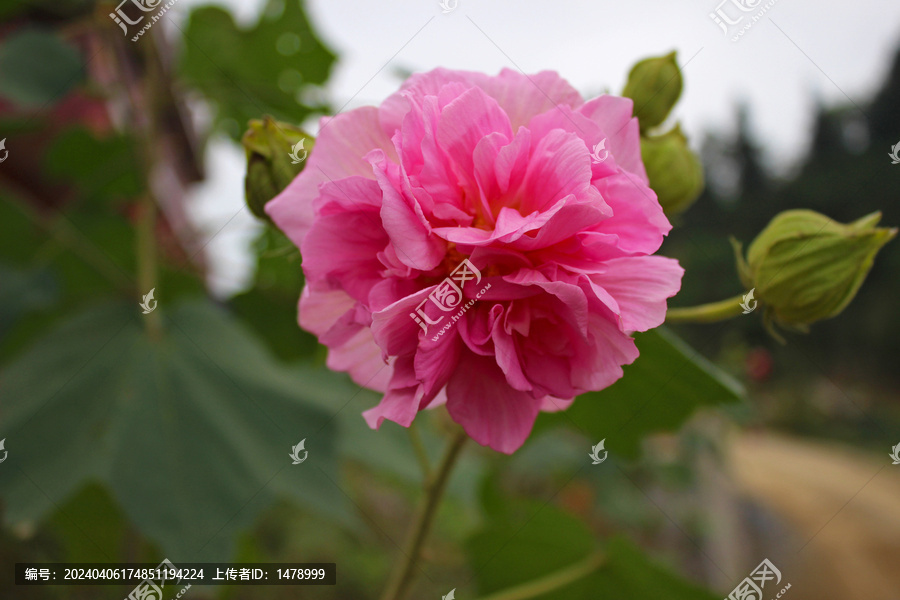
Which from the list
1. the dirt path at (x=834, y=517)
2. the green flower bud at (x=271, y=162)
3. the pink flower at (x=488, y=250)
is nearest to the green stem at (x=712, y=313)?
the pink flower at (x=488, y=250)

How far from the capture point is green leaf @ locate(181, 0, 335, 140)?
3.70 feet

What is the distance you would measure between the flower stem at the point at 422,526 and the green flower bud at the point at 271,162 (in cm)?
26

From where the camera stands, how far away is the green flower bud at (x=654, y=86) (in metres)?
0.50

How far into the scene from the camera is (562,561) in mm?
820

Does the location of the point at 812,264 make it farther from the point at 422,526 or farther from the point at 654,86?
the point at 422,526

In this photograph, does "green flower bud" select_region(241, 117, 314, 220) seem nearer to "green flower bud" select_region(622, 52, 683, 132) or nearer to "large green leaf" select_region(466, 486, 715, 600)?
"green flower bud" select_region(622, 52, 683, 132)

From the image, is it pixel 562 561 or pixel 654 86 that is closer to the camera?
pixel 654 86

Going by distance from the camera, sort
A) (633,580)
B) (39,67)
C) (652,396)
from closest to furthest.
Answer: (652,396)
(633,580)
(39,67)

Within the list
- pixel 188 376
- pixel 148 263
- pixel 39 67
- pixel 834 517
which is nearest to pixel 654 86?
pixel 188 376

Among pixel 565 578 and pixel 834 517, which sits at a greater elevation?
pixel 565 578

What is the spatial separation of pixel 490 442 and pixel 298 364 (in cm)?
61

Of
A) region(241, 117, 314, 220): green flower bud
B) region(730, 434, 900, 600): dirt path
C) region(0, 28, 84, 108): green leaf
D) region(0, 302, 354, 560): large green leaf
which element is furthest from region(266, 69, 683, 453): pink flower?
region(730, 434, 900, 600): dirt path

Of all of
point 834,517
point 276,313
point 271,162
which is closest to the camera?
point 271,162

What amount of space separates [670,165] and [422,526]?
0.39m
